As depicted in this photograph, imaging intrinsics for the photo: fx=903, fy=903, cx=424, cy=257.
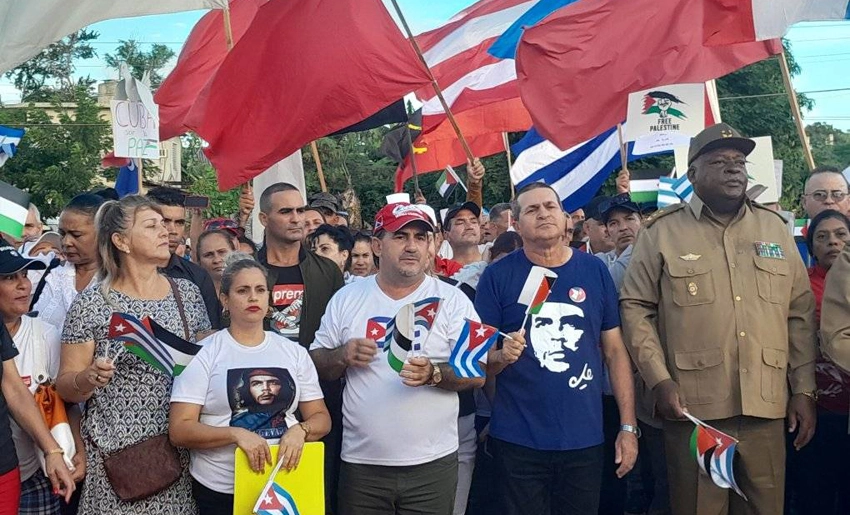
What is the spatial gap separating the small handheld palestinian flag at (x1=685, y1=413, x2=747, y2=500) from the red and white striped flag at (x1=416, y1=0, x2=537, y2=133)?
6.92 m

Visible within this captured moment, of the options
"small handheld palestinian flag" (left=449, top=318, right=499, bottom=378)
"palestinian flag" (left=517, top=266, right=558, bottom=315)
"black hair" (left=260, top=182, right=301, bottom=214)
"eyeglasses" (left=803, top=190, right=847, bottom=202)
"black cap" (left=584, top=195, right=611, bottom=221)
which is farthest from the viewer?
"black cap" (left=584, top=195, right=611, bottom=221)

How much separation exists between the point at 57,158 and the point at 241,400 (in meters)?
27.1

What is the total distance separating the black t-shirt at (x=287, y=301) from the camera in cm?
535

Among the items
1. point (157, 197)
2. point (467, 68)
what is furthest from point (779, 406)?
point (467, 68)

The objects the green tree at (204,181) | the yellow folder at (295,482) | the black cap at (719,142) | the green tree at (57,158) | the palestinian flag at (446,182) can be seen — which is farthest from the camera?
the green tree at (204,181)

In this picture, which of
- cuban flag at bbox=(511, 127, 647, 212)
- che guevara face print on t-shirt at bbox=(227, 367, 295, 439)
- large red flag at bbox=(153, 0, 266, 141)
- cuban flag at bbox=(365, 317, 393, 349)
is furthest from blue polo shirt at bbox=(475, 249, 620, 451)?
large red flag at bbox=(153, 0, 266, 141)

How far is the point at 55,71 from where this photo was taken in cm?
4709

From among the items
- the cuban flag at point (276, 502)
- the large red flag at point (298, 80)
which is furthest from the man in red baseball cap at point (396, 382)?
the large red flag at point (298, 80)

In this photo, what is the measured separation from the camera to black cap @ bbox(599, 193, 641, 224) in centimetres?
668

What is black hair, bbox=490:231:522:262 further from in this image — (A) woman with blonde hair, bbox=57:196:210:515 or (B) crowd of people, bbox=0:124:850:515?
(A) woman with blonde hair, bbox=57:196:210:515

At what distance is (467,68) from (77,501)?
792 cm

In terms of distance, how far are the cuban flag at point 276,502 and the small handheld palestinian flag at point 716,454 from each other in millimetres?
2055

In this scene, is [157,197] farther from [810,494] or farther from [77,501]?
[810,494]

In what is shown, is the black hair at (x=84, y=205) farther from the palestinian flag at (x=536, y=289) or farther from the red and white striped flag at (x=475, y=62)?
the red and white striped flag at (x=475, y=62)
